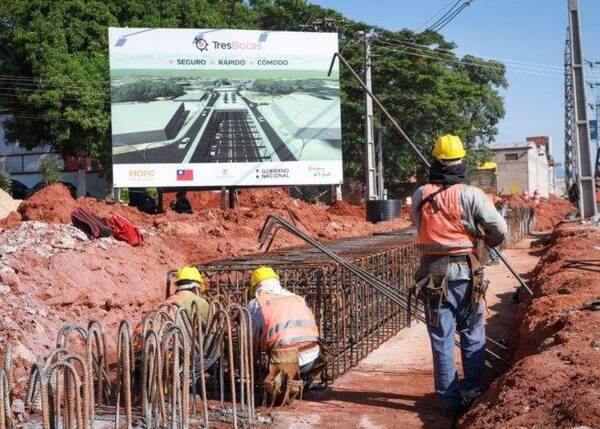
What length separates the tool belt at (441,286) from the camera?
6.04 m

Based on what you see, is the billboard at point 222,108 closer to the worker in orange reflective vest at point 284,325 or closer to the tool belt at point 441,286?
the worker in orange reflective vest at point 284,325

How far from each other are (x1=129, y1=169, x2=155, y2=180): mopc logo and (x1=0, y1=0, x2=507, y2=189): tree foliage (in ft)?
22.8

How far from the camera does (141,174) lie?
2428 cm

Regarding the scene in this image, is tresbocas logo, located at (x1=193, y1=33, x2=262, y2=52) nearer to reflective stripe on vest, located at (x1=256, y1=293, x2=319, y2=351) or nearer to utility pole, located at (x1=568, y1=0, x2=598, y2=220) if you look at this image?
utility pole, located at (x1=568, y1=0, x2=598, y2=220)

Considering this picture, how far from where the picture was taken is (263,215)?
79.3 ft

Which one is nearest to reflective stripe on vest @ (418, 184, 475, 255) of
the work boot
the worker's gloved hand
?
the worker's gloved hand

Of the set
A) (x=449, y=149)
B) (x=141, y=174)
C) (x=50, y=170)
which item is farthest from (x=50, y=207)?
(x=50, y=170)

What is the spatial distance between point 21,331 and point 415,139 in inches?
1352

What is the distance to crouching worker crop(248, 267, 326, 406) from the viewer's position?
664 centimetres

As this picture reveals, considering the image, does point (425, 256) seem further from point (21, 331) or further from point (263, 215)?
point (263, 215)

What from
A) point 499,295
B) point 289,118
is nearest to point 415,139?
point 289,118

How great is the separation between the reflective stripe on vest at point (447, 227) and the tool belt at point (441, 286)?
62mm

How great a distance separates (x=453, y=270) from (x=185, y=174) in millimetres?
19239

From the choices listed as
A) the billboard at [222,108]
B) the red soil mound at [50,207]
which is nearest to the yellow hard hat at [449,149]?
the red soil mound at [50,207]
